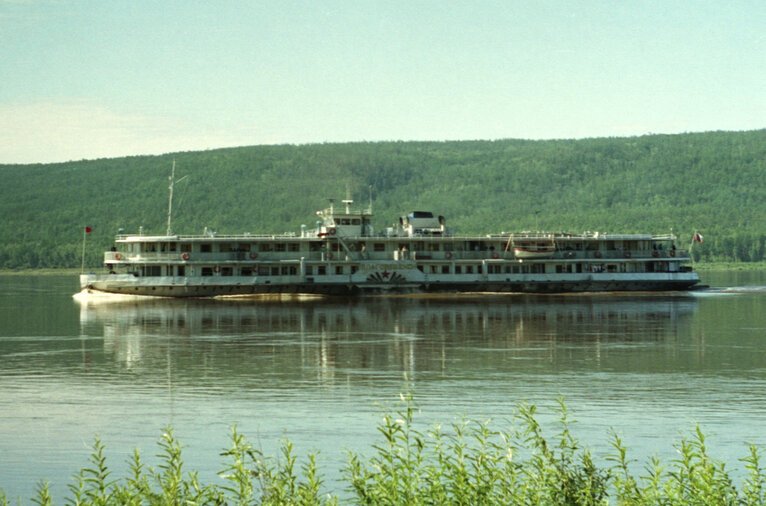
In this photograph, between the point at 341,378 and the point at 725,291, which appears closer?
the point at 341,378

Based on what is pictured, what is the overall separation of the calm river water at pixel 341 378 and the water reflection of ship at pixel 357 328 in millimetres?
149

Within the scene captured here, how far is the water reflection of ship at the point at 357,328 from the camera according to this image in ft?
115

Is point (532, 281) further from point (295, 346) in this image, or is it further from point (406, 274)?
point (295, 346)

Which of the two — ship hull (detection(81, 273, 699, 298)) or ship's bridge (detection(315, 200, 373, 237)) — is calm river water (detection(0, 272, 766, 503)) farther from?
ship's bridge (detection(315, 200, 373, 237))

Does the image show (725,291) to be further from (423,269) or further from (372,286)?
(372,286)

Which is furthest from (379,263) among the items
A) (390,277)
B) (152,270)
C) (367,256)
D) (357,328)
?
(357,328)

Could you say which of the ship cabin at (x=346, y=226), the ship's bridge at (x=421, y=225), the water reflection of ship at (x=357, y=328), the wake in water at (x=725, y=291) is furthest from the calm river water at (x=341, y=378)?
the wake in water at (x=725, y=291)

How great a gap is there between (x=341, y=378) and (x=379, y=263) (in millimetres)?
40808

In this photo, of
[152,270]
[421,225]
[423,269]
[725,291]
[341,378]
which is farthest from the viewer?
[725,291]

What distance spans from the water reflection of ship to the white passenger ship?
8.61 feet

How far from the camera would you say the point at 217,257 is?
67.9m

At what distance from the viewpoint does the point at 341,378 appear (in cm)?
2923

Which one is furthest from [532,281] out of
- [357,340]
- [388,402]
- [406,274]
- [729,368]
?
[388,402]

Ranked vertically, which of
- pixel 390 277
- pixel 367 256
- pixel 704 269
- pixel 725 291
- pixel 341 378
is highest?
pixel 367 256
